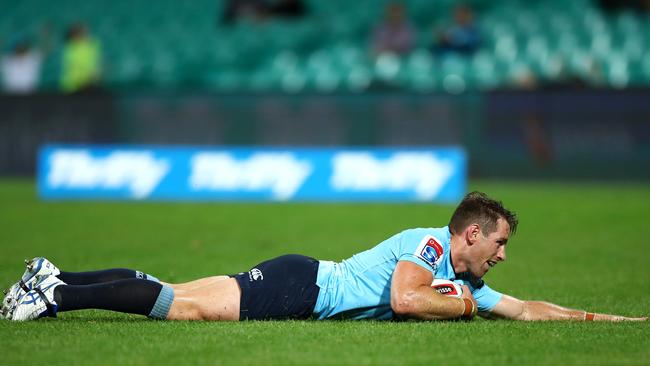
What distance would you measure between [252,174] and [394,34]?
6.28 m

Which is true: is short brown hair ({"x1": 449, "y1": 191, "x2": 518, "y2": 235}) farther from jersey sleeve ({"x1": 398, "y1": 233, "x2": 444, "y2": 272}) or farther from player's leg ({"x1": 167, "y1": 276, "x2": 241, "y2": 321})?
player's leg ({"x1": 167, "y1": 276, "x2": 241, "y2": 321})

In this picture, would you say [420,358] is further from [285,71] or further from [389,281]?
[285,71]

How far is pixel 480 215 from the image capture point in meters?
7.49

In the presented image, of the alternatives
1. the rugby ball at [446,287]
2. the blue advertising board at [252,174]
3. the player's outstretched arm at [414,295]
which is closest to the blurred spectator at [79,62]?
the blue advertising board at [252,174]

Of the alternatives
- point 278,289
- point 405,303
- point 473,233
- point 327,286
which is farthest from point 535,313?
point 278,289

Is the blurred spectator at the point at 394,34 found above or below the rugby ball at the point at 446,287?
above

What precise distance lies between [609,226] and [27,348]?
11102 mm

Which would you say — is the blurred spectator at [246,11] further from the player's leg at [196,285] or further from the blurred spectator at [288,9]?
the player's leg at [196,285]

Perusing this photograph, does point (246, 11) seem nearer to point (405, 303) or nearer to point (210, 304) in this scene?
point (210, 304)

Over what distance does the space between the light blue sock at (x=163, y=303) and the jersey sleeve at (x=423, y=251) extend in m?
1.66

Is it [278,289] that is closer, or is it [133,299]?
[133,299]

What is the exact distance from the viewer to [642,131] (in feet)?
68.8

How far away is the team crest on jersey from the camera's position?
7309 millimetres

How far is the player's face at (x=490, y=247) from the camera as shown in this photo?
7.45 metres
